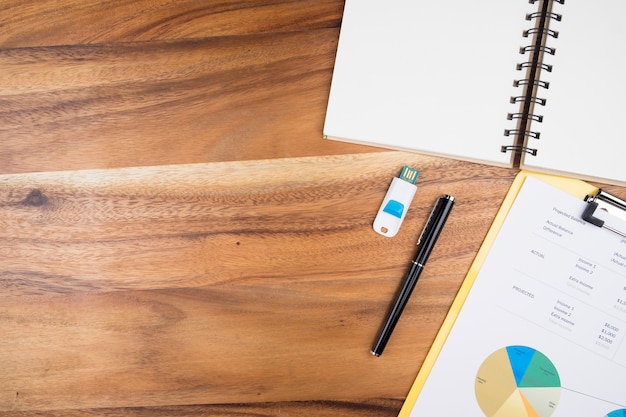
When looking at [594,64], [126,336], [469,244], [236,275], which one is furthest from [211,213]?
[594,64]

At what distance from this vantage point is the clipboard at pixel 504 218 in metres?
0.79

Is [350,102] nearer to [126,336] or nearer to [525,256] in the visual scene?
[525,256]

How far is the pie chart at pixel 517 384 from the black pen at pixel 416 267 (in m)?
0.14

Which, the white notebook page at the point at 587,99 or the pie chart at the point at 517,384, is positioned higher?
the white notebook page at the point at 587,99

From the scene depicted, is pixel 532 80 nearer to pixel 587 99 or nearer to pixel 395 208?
pixel 587 99

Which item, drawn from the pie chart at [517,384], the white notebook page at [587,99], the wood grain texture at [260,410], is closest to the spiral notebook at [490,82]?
the white notebook page at [587,99]

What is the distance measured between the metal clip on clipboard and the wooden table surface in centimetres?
3

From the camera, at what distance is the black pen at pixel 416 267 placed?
790 mm

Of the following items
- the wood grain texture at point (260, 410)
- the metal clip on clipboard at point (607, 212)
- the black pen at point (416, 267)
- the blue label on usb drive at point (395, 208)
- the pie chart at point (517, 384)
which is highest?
the metal clip on clipboard at point (607, 212)

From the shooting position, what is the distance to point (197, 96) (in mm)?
846

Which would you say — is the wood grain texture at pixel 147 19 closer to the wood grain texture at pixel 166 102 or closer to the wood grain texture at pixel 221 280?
the wood grain texture at pixel 166 102

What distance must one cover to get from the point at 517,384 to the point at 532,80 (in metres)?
0.43

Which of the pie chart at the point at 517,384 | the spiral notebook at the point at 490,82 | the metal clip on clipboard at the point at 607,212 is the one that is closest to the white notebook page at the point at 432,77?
the spiral notebook at the point at 490,82

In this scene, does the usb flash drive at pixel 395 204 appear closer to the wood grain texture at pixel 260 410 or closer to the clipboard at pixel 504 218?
A: the clipboard at pixel 504 218
